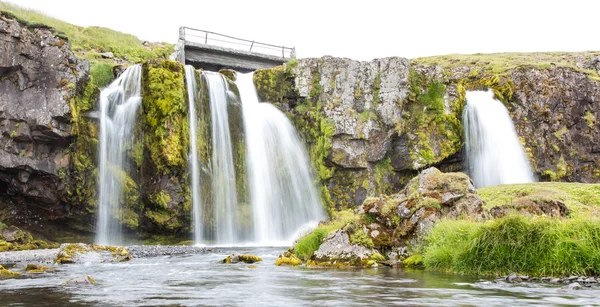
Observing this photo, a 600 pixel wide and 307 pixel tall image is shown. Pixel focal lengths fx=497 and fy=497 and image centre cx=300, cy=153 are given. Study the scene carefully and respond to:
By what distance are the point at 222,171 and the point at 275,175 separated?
350cm


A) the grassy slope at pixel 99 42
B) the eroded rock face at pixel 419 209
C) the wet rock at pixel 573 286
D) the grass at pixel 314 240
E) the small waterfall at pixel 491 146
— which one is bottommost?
the wet rock at pixel 573 286

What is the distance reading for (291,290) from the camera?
8.62 metres

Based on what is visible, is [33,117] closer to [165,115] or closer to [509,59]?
[165,115]

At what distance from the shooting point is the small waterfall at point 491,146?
1284 inches

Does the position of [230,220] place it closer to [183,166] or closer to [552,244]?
[183,166]

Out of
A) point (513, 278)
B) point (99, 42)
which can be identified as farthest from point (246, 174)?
point (99, 42)

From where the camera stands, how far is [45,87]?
81.9 ft

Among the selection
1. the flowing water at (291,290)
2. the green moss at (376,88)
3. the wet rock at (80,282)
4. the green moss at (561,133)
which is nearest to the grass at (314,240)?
the flowing water at (291,290)

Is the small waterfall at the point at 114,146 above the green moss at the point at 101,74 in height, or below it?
below

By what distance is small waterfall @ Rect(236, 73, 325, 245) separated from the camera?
28.3 metres

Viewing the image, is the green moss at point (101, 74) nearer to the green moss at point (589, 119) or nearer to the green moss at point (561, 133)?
the green moss at point (561, 133)

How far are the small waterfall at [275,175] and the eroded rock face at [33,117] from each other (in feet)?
32.1

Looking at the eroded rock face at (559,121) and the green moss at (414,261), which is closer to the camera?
the green moss at (414,261)

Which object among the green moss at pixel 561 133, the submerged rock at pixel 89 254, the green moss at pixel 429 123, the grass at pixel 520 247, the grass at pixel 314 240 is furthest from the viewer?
the green moss at pixel 561 133
